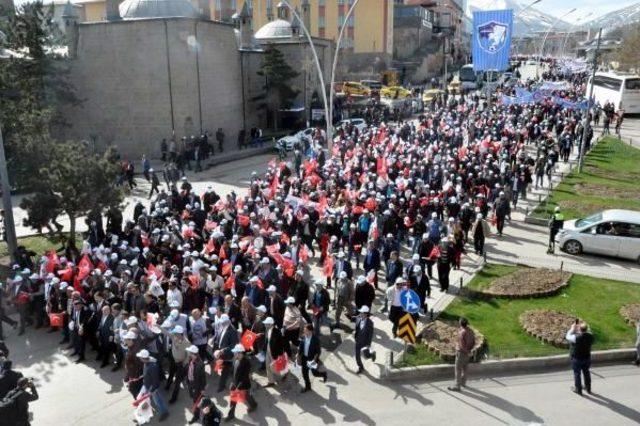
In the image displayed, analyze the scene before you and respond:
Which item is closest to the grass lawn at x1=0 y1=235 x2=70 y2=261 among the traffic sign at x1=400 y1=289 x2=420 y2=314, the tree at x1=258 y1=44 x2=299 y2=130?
the traffic sign at x1=400 y1=289 x2=420 y2=314

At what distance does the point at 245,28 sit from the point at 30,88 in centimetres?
2106

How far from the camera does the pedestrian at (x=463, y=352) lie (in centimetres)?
959

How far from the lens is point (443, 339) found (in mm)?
11250

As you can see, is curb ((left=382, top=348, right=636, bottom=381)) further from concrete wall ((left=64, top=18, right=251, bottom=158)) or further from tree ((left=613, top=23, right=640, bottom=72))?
tree ((left=613, top=23, right=640, bottom=72))

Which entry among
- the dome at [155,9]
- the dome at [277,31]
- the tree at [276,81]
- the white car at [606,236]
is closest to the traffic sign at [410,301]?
the white car at [606,236]

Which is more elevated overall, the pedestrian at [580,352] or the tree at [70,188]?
the tree at [70,188]

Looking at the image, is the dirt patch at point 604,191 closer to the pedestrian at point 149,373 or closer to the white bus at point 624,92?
the pedestrian at point 149,373

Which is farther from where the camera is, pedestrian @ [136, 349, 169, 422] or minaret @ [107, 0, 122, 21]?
minaret @ [107, 0, 122, 21]

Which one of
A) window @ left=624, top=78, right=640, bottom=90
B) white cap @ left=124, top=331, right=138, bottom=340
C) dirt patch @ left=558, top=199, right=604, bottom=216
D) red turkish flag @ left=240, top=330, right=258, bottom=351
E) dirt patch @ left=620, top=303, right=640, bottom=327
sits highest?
window @ left=624, top=78, right=640, bottom=90

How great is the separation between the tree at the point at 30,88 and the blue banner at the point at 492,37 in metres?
19.8

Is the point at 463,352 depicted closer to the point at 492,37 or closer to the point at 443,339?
the point at 443,339

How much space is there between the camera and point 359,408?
9422mm

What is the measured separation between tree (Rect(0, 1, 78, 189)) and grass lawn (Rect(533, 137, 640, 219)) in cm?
1573

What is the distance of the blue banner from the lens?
2830 centimetres
